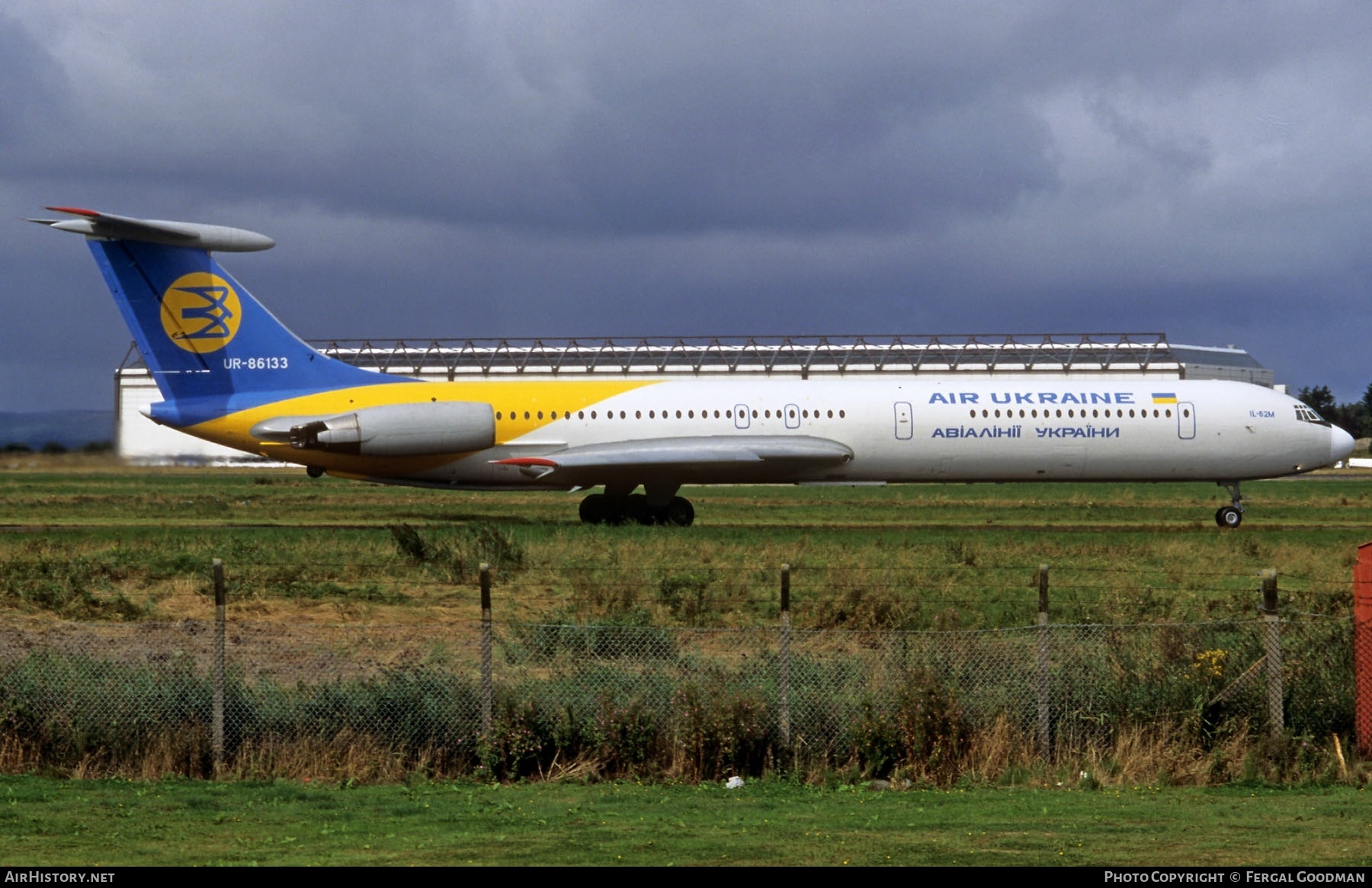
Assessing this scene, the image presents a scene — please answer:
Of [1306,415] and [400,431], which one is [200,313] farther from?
[1306,415]

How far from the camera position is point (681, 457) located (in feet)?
113

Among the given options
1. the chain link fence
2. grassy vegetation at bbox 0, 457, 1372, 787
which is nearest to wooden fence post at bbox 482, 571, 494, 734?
the chain link fence

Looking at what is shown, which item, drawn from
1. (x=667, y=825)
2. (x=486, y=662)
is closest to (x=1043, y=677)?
(x=667, y=825)

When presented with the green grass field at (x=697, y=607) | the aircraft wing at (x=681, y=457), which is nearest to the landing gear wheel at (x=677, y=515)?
the aircraft wing at (x=681, y=457)

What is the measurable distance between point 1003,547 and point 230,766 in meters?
18.7

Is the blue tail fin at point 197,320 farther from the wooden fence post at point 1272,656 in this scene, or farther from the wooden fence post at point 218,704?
the wooden fence post at point 1272,656

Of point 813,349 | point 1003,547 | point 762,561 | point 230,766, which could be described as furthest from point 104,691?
point 813,349

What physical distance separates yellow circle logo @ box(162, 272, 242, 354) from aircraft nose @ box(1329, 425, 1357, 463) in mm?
27968

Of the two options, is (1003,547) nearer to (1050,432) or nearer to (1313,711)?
(1050,432)

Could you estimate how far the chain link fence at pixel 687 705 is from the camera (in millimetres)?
12812

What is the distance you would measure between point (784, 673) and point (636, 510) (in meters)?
23.2

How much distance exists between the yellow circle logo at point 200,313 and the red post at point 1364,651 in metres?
27.1

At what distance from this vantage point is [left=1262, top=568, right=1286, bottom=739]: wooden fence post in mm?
12680

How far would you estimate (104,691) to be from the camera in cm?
1314
